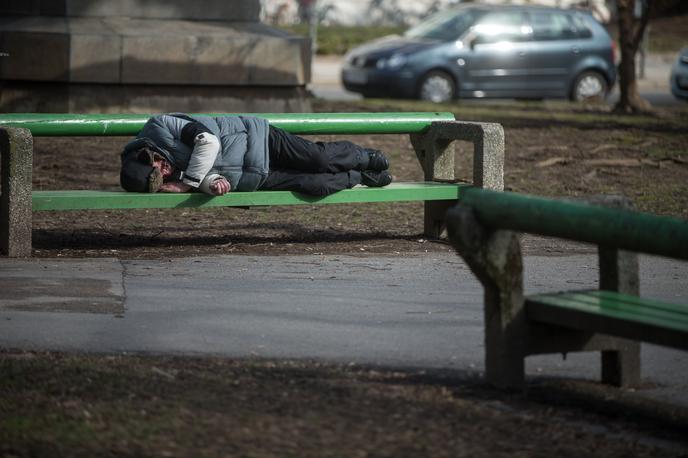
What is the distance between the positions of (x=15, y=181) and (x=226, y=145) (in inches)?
48.4

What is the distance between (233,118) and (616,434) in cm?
404

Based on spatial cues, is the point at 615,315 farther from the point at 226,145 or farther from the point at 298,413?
the point at 226,145

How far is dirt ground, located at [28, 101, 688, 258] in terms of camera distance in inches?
337

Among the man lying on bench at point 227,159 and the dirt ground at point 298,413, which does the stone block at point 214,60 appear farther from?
the dirt ground at point 298,413

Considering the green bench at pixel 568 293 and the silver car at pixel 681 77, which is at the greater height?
the silver car at pixel 681 77

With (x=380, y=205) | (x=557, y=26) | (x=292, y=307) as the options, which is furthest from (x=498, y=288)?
(x=557, y=26)

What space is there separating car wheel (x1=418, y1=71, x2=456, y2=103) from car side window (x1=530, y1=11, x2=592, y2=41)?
1769 mm

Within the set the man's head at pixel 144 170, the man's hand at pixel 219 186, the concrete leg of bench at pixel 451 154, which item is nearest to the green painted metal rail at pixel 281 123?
the concrete leg of bench at pixel 451 154

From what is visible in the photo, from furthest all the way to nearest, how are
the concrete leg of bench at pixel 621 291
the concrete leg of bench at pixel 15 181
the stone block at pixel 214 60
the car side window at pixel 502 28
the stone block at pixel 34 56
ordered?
1. the car side window at pixel 502 28
2. the stone block at pixel 214 60
3. the stone block at pixel 34 56
4. the concrete leg of bench at pixel 15 181
5. the concrete leg of bench at pixel 621 291

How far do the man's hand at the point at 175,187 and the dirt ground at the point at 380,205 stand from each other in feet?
1.67

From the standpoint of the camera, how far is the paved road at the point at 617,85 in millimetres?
22742

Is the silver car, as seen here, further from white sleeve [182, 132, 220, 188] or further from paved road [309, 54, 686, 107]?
white sleeve [182, 132, 220, 188]

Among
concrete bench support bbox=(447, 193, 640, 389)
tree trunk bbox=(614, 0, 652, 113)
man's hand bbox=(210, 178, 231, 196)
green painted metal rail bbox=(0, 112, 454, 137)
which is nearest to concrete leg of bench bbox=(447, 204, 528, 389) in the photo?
concrete bench support bbox=(447, 193, 640, 389)

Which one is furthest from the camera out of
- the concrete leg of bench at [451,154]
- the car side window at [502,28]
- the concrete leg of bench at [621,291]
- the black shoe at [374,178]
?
the car side window at [502,28]
